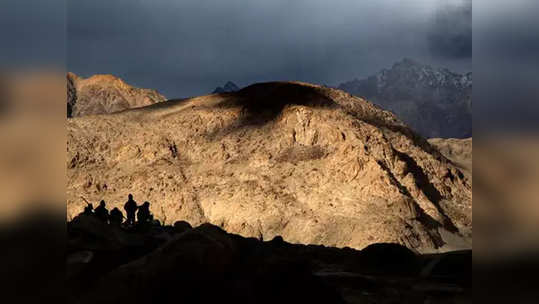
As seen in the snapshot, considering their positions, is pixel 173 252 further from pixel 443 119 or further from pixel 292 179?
pixel 443 119

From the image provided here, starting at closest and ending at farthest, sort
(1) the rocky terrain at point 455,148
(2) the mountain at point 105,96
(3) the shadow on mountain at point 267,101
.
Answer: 1. (3) the shadow on mountain at point 267,101
2. (1) the rocky terrain at point 455,148
3. (2) the mountain at point 105,96

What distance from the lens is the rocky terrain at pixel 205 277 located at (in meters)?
6.02

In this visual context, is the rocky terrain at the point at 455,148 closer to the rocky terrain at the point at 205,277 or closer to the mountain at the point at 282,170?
the mountain at the point at 282,170

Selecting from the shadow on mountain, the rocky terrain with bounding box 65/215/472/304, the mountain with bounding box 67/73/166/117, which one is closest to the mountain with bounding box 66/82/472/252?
the shadow on mountain

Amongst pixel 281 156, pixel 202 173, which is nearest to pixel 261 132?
pixel 281 156

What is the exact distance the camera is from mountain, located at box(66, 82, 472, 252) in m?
32.0

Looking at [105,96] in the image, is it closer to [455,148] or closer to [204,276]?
[455,148]

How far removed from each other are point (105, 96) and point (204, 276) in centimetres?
9920

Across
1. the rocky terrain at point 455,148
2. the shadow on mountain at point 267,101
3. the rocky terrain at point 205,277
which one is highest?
the shadow on mountain at point 267,101

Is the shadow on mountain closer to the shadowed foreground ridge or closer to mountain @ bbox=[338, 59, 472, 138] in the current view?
the shadowed foreground ridge

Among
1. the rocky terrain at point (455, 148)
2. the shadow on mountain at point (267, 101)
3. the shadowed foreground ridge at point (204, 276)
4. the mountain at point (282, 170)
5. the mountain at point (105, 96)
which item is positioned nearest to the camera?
the shadowed foreground ridge at point (204, 276)

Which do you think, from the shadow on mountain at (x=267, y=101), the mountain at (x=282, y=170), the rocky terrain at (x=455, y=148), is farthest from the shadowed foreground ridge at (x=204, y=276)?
the rocky terrain at (x=455, y=148)

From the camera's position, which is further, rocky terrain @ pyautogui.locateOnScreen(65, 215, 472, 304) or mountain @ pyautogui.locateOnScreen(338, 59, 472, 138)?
mountain @ pyautogui.locateOnScreen(338, 59, 472, 138)

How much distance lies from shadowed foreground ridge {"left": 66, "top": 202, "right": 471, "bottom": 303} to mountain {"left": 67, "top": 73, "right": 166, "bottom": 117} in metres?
87.9
